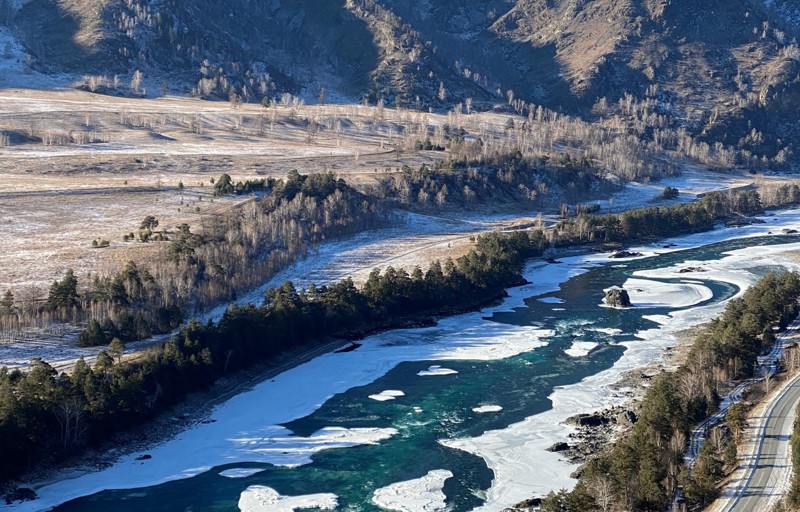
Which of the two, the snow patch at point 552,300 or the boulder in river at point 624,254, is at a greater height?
the boulder in river at point 624,254

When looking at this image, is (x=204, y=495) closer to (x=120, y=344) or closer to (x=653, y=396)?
(x=120, y=344)

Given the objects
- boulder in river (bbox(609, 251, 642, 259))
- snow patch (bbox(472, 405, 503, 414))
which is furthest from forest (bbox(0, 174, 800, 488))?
snow patch (bbox(472, 405, 503, 414))

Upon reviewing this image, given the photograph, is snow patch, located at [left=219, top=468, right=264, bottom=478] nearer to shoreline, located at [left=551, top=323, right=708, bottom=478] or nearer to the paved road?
shoreline, located at [left=551, top=323, right=708, bottom=478]

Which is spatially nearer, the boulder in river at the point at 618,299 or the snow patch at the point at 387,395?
the snow patch at the point at 387,395

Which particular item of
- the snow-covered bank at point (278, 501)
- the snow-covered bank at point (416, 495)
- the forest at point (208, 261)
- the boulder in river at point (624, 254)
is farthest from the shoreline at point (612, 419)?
the boulder in river at point (624, 254)

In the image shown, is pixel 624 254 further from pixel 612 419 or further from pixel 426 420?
pixel 426 420

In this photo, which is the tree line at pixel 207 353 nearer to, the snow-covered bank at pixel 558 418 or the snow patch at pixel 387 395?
the snow patch at pixel 387 395

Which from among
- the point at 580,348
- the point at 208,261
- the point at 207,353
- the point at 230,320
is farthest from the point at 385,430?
the point at 208,261

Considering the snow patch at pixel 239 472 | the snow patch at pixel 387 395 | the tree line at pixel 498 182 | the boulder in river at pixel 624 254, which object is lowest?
the snow patch at pixel 239 472
